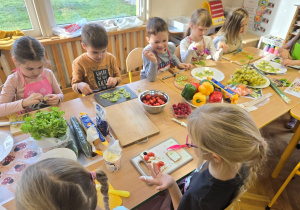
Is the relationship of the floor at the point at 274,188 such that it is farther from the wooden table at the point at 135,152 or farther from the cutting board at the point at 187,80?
the wooden table at the point at 135,152

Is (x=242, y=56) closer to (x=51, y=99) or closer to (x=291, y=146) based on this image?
(x=291, y=146)

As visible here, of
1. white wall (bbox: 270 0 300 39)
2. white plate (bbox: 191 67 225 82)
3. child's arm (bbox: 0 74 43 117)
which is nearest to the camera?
child's arm (bbox: 0 74 43 117)

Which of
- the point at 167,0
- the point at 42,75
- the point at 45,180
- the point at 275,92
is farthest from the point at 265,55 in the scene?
the point at 45,180

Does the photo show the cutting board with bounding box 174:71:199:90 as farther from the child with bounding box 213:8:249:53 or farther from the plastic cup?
the plastic cup

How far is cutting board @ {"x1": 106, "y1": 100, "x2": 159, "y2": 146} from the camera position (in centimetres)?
109

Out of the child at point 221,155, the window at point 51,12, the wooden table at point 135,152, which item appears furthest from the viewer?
the window at point 51,12

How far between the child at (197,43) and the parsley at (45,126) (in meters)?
1.52

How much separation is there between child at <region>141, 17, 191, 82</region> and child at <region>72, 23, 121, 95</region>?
0.31 m

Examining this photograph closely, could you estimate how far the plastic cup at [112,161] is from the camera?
2.85 feet

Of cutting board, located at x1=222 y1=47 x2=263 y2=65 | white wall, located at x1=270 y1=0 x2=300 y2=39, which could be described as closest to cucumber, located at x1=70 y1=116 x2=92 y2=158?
cutting board, located at x1=222 y1=47 x2=263 y2=65

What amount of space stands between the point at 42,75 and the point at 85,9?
170cm

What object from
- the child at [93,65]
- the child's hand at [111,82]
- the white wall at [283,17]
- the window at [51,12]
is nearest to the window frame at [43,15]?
the window at [51,12]

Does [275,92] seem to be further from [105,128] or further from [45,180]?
[45,180]

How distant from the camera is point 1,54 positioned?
2262mm
